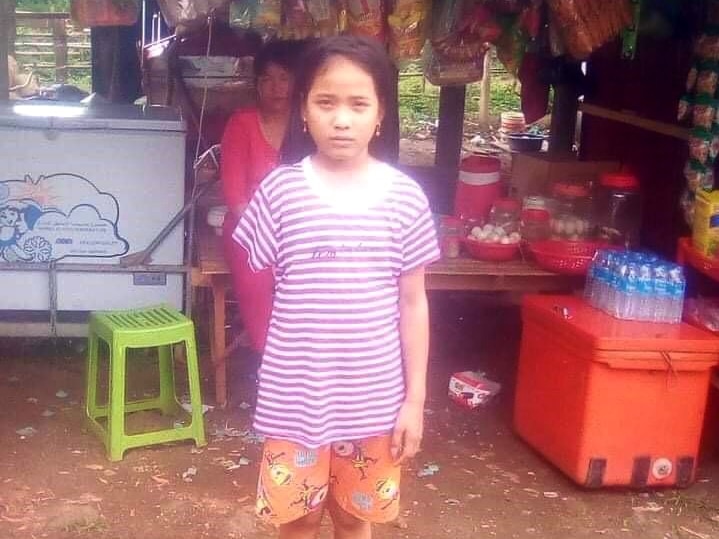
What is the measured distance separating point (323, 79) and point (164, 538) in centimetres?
180

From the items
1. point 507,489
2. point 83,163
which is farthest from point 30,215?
point 507,489

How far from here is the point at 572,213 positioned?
489cm

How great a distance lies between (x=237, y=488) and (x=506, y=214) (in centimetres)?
193

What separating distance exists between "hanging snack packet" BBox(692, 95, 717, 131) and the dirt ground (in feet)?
4.55

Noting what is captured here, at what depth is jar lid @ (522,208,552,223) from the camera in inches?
184

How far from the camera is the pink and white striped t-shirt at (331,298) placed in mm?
2227

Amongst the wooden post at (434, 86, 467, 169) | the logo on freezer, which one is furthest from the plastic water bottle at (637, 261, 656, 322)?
the wooden post at (434, 86, 467, 169)

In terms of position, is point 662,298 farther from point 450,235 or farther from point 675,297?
point 450,235

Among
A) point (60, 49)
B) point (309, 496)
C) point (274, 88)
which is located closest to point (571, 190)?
point (274, 88)

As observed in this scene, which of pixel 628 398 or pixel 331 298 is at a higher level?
pixel 331 298

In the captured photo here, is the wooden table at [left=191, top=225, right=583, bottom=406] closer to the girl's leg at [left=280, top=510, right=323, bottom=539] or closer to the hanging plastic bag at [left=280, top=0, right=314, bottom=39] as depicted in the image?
the hanging plastic bag at [left=280, top=0, right=314, bottom=39]

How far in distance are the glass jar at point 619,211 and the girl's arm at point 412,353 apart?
2565 mm

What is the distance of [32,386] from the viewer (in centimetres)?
460

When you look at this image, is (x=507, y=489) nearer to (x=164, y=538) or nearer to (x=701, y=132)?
(x=164, y=538)
